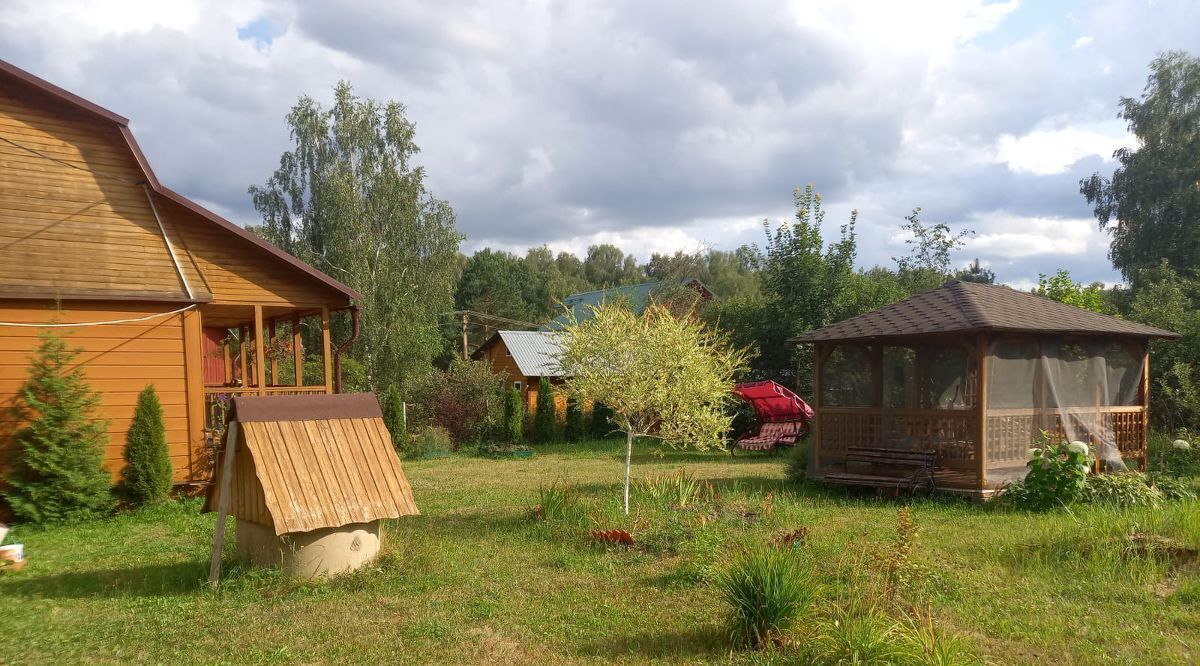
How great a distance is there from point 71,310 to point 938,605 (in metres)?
11.6

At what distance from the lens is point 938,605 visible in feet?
20.3

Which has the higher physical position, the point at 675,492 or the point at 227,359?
the point at 227,359

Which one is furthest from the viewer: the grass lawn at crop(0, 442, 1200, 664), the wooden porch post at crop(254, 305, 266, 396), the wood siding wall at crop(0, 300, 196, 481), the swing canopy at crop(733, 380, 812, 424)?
the swing canopy at crop(733, 380, 812, 424)

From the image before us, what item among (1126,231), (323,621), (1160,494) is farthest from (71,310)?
(1126,231)

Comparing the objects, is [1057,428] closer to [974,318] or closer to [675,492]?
[974,318]

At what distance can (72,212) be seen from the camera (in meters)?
11.8

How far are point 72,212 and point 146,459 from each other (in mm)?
3861

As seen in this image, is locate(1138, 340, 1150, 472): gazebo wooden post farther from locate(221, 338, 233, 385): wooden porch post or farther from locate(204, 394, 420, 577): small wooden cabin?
locate(221, 338, 233, 385): wooden porch post

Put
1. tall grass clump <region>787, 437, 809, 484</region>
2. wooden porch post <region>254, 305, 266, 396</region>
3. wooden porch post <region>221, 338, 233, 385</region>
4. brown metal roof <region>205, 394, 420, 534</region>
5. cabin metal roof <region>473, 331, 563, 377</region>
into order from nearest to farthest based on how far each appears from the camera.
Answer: brown metal roof <region>205, 394, 420, 534</region>, wooden porch post <region>254, 305, 266, 396</region>, tall grass clump <region>787, 437, 809, 484</region>, wooden porch post <region>221, 338, 233, 385</region>, cabin metal roof <region>473, 331, 563, 377</region>

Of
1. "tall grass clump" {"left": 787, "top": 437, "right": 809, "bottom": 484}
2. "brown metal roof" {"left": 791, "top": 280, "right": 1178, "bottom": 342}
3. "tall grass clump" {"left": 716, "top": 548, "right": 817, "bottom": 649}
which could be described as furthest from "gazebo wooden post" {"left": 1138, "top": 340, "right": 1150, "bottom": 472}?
"tall grass clump" {"left": 716, "top": 548, "right": 817, "bottom": 649}

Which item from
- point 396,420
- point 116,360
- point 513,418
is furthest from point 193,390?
point 513,418

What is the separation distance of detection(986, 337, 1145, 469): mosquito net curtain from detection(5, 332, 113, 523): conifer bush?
12.4 meters

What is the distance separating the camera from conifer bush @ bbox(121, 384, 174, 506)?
1116cm

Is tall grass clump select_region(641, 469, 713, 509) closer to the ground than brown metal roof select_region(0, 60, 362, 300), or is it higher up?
closer to the ground
